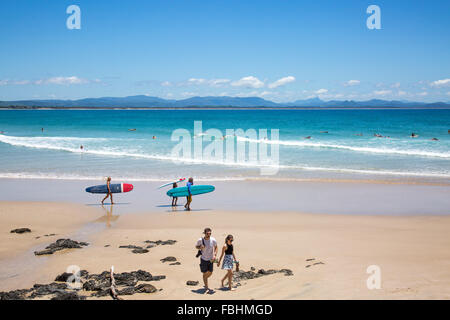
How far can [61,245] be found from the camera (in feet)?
36.8

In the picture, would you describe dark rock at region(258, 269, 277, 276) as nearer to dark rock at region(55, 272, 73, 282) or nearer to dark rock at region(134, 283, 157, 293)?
dark rock at region(134, 283, 157, 293)

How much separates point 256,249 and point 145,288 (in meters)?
3.92

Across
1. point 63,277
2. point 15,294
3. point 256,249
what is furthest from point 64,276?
point 256,249

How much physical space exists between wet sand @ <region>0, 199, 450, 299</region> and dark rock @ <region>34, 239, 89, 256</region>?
0.80ft

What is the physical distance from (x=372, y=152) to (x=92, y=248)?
97.4 ft

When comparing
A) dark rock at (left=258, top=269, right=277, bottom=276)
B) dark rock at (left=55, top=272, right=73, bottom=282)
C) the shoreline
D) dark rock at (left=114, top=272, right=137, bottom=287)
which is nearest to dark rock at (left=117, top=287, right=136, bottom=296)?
dark rock at (left=114, top=272, right=137, bottom=287)

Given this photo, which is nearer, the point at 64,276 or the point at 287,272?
the point at 64,276

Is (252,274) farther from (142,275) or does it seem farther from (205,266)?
(142,275)

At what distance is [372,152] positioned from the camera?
117 feet

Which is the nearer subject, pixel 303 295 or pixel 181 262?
pixel 303 295

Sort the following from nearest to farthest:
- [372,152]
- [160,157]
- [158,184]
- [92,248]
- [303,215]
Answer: [92,248]
[303,215]
[158,184]
[160,157]
[372,152]
